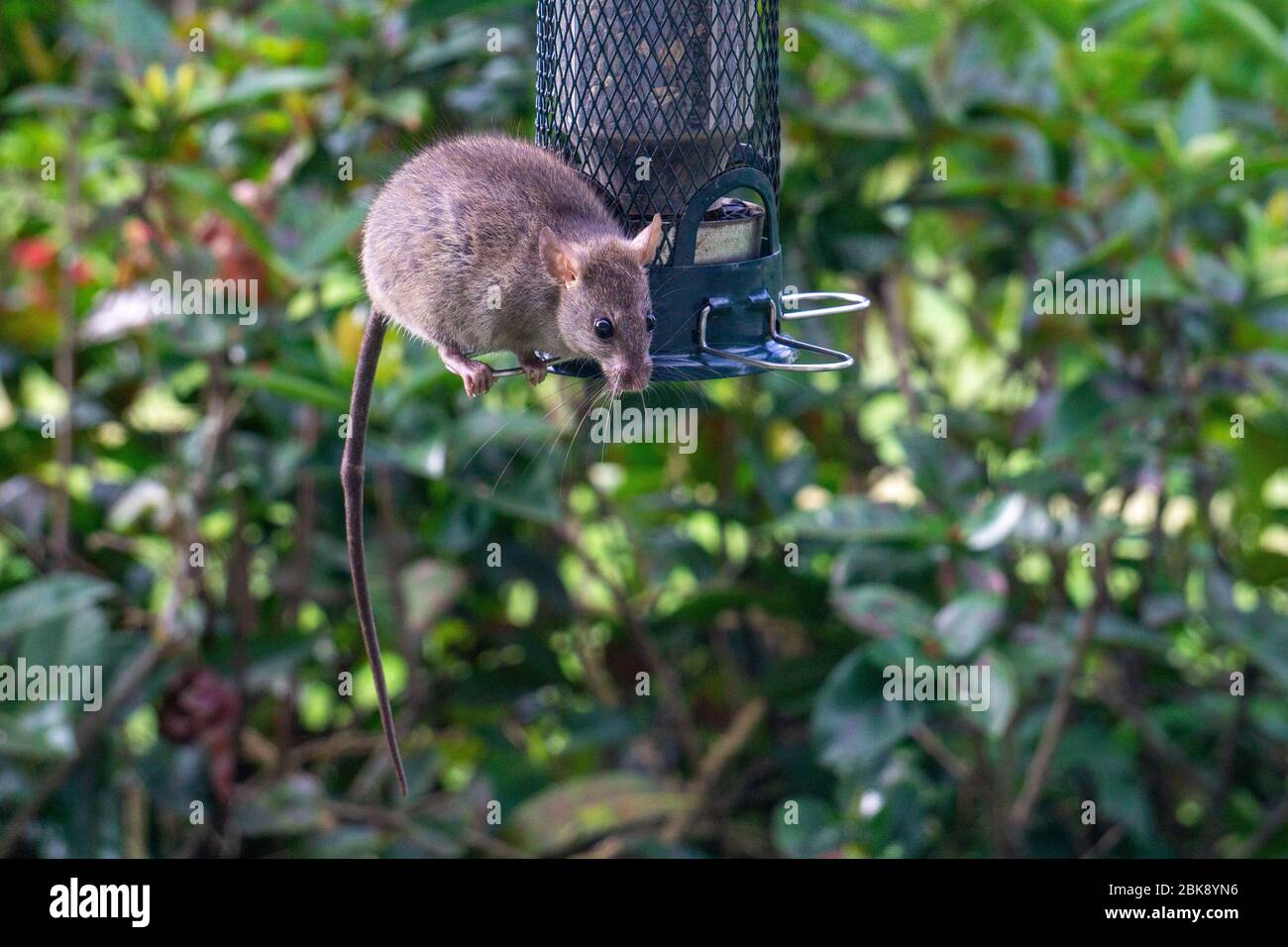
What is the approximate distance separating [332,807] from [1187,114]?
3246 mm

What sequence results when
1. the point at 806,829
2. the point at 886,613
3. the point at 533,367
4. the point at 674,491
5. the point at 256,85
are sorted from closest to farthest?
the point at 533,367, the point at 886,613, the point at 256,85, the point at 806,829, the point at 674,491

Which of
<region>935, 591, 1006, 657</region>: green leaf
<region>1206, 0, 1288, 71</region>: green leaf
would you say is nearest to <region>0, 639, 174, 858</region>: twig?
<region>935, 591, 1006, 657</region>: green leaf

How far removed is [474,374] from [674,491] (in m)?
2.53

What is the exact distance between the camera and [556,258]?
2812 mm

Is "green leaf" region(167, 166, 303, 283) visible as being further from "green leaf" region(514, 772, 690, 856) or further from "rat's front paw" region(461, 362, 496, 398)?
"green leaf" region(514, 772, 690, 856)

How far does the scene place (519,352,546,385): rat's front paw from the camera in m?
2.97

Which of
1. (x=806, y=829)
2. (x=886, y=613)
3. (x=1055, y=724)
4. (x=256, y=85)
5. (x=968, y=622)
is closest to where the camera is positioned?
(x=968, y=622)

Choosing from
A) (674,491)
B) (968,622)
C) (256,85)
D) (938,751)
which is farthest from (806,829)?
(256,85)

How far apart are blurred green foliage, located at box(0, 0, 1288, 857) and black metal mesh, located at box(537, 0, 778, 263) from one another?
89cm

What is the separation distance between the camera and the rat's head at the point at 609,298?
2.80 metres

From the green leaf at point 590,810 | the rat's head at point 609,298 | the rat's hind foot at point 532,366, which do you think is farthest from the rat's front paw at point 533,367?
the green leaf at point 590,810

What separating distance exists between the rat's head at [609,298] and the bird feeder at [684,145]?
0.25m

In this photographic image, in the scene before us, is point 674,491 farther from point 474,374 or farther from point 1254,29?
point 474,374

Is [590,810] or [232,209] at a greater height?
[232,209]
